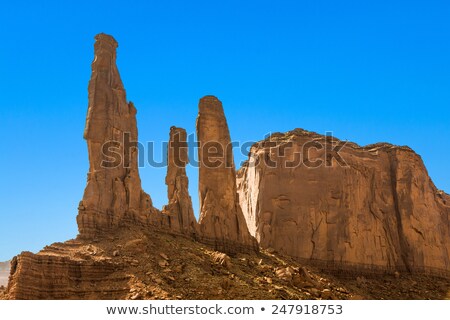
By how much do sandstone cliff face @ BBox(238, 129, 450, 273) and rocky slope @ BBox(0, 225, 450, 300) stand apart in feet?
34.7

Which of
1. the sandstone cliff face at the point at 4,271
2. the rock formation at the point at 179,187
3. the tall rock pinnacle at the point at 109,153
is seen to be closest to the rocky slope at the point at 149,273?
the rock formation at the point at 179,187

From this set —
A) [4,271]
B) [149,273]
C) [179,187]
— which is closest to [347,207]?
[179,187]

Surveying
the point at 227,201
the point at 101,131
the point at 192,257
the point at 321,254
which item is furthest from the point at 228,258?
the point at 321,254

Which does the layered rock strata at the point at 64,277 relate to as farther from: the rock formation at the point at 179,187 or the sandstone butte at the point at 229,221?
the rock formation at the point at 179,187

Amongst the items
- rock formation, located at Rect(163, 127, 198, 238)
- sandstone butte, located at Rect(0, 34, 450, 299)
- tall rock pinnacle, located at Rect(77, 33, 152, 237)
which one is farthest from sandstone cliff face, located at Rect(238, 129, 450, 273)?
tall rock pinnacle, located at Rect(77, 33, 152, 237)

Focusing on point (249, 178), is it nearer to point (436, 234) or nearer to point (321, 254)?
point (321, 254)

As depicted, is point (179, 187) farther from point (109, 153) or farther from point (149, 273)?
point (149, 273)

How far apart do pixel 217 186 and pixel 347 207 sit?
46.2 ft

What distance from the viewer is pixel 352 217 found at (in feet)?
208

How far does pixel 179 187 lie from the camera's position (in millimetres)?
50875

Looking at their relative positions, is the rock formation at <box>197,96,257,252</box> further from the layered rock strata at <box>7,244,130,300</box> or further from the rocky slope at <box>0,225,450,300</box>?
the layered rock strata at <box>7,244,130,300</box>

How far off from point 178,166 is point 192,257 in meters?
7.32

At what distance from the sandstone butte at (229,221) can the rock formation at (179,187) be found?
0.07 metres

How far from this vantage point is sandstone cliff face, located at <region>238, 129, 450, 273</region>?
61.9 m
